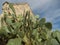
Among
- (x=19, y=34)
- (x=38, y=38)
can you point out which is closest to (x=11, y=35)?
(x=19, y=34)

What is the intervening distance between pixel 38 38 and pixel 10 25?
0.87 feet

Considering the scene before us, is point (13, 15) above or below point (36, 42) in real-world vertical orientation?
above

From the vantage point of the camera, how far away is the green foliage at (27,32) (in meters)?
2.12

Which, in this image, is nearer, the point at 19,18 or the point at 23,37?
the point at 23,37

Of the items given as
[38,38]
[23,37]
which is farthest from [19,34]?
[38,38]

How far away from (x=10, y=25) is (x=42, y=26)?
0.27m

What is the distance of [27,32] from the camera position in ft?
7.09

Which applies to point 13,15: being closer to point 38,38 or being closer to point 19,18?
point 19,18

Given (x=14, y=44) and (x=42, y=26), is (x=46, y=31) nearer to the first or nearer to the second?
(x=42, y=26)

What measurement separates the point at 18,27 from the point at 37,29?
17 centimetres

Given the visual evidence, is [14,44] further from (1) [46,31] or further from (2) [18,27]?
(1) [46,31]

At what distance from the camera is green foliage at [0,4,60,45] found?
2125 millimetres

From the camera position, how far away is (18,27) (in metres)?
2.17

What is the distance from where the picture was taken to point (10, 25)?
225 centimetres
